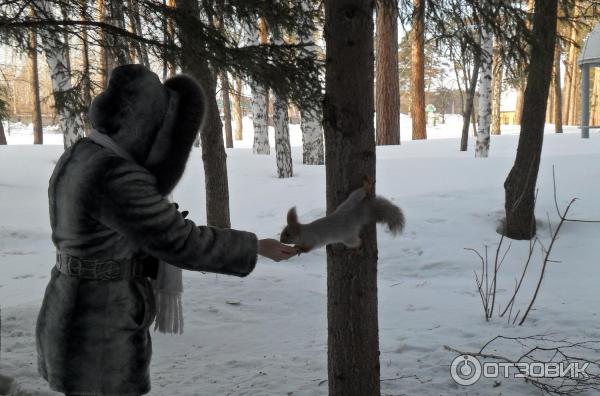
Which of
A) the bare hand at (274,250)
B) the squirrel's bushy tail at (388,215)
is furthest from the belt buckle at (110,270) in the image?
the squirrel's bushy tail at (388,215)

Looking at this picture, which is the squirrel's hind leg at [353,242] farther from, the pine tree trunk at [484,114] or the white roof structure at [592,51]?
the white roof structure at [592,51]

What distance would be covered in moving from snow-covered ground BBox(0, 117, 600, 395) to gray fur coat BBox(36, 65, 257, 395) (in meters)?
1.44

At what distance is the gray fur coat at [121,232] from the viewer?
1.77 meters

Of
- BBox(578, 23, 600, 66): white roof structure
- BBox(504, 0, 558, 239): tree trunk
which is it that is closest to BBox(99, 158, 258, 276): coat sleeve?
BBox(504, 0, 558, 239): tree trunk

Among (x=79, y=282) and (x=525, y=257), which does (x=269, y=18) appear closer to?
(x=79, y=282)

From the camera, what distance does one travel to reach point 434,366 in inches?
139

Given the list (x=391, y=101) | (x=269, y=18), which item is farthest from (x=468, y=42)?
(x=391, y=101)

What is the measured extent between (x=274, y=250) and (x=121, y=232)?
0.57 metres

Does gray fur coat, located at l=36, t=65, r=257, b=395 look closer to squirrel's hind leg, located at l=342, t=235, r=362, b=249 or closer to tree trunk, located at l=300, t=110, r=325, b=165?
squirrel's hind leg, located at l=342, t=235, r=362, b=249

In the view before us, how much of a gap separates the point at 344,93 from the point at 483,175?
312 inches

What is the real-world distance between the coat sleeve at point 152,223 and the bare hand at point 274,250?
187 mm

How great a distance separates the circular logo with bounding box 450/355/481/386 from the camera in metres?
3.30

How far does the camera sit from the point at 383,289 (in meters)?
5.58

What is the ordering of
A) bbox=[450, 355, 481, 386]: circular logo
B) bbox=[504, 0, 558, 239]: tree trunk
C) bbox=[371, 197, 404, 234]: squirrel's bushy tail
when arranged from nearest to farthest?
bbox=[371, 197, 404, 234]: squirrel's bushy tail, bbox=[450, 355, 481, 386]: circular logo, bbox=[504, 0, 558, 239]: tree trunk
